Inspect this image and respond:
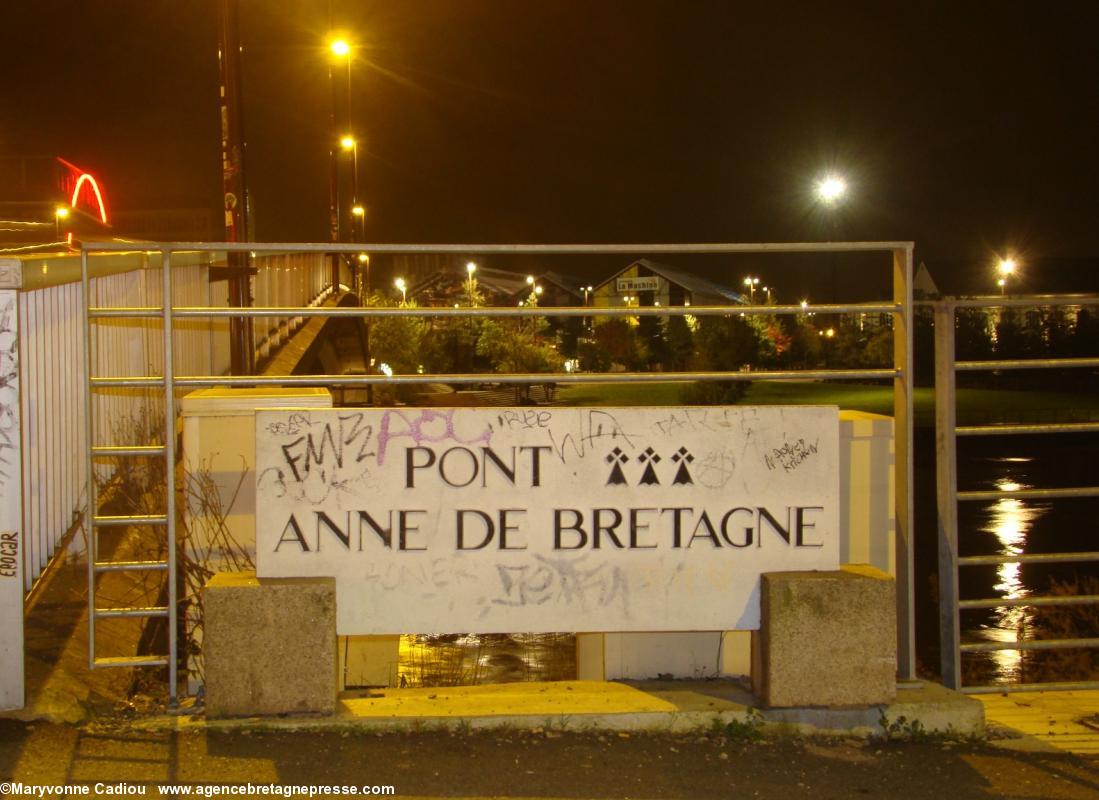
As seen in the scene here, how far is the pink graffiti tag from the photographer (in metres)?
5.87

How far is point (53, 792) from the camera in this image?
491cm

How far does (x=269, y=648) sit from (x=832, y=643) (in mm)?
2579

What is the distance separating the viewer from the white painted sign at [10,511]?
554cm

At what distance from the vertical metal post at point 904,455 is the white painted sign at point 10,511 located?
4.10 m

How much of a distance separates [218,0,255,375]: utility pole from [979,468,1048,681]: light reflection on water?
7.94m

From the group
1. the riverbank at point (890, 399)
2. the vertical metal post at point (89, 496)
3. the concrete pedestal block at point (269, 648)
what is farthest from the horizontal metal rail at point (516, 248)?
the riverbank at point (890, 399)

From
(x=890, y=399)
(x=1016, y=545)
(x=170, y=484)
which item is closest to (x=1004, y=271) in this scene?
(x=890, y=399)

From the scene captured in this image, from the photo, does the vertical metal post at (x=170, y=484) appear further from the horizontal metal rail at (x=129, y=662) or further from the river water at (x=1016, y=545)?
the river water at (x=1016, y=545)

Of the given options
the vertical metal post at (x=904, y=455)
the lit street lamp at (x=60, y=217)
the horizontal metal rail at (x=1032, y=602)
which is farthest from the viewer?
the lit street lamp at (x=60, y=217)

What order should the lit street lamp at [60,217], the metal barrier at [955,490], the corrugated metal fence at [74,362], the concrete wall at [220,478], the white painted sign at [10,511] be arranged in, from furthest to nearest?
1. the lit street lamp at [60,217]
2. the corrugated metal fence at [74,362]
3. the concrete wall at [220,478]
4. the metal barrier at [955,490]
5. the white painted sign at [10,511]

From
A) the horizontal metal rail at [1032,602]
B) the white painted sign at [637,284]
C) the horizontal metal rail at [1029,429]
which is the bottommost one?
the horizontal metal rail at [1032,602]

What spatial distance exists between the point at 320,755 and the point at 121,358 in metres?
5.35

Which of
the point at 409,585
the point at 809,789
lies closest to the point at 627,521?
the point at 409,585

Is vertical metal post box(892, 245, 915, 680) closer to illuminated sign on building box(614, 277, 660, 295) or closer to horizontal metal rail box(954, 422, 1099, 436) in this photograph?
horizontal metal rail box(954, 422, 1099, 436)
